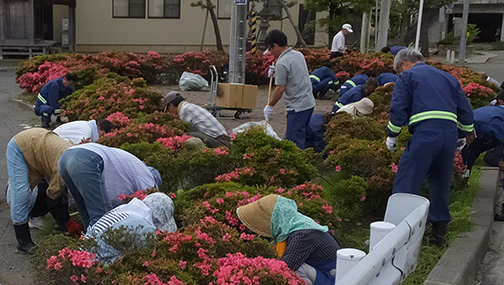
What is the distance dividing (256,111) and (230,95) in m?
1.52

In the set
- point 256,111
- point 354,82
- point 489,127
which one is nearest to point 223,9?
point 256,111

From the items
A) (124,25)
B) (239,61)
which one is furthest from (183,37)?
(239,61)

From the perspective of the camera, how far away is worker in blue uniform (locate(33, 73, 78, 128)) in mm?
11477

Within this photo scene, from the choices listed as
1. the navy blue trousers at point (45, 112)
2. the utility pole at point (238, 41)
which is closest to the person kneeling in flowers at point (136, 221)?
the navy blue trousers at point (45, 112)

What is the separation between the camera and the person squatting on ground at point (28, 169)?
5602 mm

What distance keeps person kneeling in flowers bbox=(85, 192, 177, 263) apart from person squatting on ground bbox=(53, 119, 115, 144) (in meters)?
1.75

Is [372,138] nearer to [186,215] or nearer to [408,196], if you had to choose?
[186,215]

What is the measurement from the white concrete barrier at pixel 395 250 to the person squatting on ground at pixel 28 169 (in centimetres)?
293

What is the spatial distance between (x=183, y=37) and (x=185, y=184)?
2310 centimetres

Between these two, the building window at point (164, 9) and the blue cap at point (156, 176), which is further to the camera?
the building window at point (164, 9)

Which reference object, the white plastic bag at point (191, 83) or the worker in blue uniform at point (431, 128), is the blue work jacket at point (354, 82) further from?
the worker in blue uniform at point (431, 128)

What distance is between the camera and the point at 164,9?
28734mm

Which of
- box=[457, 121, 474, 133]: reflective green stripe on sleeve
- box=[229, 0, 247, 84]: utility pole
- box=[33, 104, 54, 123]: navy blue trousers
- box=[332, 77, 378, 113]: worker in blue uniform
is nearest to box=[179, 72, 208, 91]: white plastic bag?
box=[229, 0, 247, 84]: utility pole

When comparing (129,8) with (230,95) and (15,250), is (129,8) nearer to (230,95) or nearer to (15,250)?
(230,95)
